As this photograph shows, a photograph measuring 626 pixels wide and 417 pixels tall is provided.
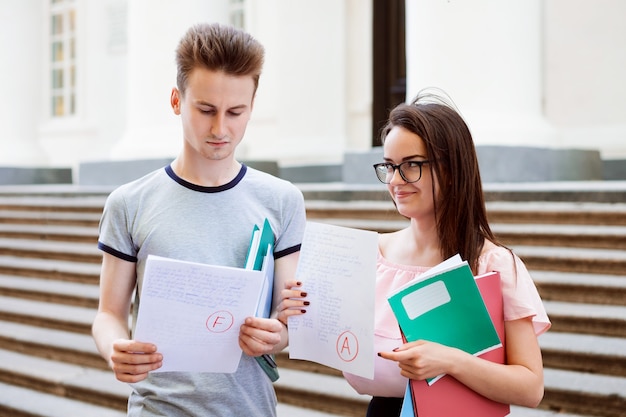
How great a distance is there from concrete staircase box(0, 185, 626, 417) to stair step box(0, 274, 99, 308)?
1 cm

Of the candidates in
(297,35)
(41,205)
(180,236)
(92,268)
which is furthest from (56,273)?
(180,236)

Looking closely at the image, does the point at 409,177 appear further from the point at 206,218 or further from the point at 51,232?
the point at 51,232

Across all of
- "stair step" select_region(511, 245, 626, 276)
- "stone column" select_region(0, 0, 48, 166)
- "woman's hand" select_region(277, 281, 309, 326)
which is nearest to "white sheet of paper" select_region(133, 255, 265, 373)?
"woman's hand" select_region(277, 281, 309, 326)

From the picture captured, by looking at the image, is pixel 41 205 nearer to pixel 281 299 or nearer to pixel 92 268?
pixel 92 268

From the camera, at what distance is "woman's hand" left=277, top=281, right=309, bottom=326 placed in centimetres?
184

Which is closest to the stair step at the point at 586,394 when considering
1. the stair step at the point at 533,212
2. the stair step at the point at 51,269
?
the stair step at the point at 533,212

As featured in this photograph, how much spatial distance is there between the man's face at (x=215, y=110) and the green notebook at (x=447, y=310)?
52cm

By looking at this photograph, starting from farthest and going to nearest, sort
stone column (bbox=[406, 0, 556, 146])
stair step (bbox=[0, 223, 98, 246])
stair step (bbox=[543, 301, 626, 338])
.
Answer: stair step (bbox=[0, 223, 98, 246])
stone column (bbox=[406, 0, 556, 146])
stair step (bbox=[543, 301, 626, 338])

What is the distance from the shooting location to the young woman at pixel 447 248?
1775mm

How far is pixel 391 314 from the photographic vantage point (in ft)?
6.26

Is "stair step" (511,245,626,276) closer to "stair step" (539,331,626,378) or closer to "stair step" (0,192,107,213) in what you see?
"stair step" (539,331,626,378)

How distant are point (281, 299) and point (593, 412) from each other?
228 cm

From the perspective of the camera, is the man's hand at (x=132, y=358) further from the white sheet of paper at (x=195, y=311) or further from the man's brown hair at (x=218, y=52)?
the man's brown hair at (x=218, y=52)

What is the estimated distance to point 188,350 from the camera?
177 centimetres
